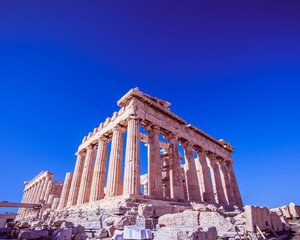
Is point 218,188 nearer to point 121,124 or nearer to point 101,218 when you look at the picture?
point 121,124

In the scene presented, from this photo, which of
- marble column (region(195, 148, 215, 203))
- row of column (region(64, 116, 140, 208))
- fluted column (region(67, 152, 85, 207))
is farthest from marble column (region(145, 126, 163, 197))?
fluted column (region(67, 152, 85, 207))

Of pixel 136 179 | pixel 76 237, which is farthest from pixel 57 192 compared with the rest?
pixel 76 237

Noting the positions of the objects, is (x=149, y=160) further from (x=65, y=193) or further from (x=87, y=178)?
(x=65, y=193)

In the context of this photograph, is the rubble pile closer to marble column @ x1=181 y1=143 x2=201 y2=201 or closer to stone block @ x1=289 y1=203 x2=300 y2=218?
stone block @ x1=289 y1=203 x2=300 y2=218

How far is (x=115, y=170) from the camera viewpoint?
15602mm

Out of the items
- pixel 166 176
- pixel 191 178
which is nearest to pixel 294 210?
pixel 191 178

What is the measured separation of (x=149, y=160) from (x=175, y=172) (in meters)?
3.02

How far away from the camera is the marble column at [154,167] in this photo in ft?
49.0

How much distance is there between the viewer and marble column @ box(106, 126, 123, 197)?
48.9 ft

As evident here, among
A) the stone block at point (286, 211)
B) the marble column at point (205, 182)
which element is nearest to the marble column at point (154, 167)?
the marble column at point (205, 182)

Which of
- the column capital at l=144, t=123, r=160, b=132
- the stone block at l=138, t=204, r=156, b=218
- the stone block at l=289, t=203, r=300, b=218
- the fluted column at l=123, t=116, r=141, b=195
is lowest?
the stone block at l=138, t=204, r=156, b=218

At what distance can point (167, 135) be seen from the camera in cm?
1980

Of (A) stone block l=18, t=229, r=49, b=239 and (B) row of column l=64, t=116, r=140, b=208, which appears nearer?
(A) stone block l=18, t=229, r=49, b=239

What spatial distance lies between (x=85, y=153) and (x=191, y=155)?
1409 cm
